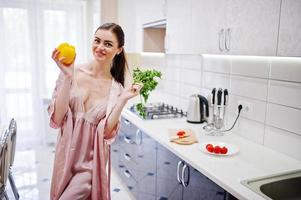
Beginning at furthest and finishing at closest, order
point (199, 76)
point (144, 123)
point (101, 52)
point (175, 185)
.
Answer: point (199, 76), point (144, 123), point (175, 185), point (101, 52)

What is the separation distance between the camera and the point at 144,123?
2295 millimetres

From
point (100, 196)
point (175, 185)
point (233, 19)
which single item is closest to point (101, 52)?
point (100, 196)

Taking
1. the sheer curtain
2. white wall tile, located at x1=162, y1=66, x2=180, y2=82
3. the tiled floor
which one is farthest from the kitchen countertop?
Answer: the sheer curtain

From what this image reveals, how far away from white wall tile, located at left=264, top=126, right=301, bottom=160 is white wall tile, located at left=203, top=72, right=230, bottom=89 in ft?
1.67

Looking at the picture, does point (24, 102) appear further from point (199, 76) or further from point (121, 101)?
point (121, 101)

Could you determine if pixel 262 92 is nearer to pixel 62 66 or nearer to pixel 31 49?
pixel 62 66

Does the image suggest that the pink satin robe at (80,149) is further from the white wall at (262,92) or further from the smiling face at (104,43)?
the white wall at (262,92)

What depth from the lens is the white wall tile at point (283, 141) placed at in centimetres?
154

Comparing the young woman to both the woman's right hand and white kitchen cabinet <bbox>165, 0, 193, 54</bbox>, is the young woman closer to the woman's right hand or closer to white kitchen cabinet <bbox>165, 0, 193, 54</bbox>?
the woman's right hand

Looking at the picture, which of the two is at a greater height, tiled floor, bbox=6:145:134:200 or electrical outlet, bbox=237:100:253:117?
electrical outlet, bbox=237:100:253:117

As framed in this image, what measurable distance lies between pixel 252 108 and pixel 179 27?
874 millimetres

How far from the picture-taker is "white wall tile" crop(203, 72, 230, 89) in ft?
6.84

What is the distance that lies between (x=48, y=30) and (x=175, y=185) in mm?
3034

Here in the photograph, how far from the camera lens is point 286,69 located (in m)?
1.57
